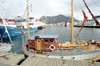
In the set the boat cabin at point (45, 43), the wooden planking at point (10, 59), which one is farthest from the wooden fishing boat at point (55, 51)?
the wooden planking at point (10, 59)

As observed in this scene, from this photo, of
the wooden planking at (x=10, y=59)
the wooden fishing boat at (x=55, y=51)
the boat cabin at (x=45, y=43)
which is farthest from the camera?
the boat cabin at (x=45, y=43)

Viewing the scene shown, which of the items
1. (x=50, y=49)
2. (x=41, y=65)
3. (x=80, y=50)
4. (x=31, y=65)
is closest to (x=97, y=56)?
(x=80, y=50)

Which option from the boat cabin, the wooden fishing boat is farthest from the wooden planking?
the boat cabin

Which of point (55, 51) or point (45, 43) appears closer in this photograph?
point (55, 51)

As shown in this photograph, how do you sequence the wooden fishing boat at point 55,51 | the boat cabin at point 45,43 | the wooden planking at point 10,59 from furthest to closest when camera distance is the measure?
the boat cabin at point 45,43
the wooden fishing boat at point 55,51
the wooden planking at point 10,59

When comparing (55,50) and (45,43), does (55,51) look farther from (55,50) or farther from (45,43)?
(45,43)

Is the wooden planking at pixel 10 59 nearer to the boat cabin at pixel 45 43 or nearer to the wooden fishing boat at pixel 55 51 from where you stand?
the wooden fishing boat at pixel 55 51

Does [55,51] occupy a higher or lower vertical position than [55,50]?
lower

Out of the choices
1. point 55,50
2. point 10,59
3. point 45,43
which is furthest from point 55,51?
point 10,59

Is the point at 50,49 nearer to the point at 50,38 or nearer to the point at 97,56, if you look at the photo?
the point at 50,38

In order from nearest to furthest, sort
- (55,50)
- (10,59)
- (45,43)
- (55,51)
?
(10,59) → (55,51) → (55,50) → (45,43)

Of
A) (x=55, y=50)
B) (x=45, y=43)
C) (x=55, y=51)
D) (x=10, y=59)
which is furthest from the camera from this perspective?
(x=45, y=43)

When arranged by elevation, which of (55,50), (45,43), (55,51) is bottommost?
(55,51)

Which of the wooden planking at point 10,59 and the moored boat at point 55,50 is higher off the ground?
the moored boat at point 55,50
